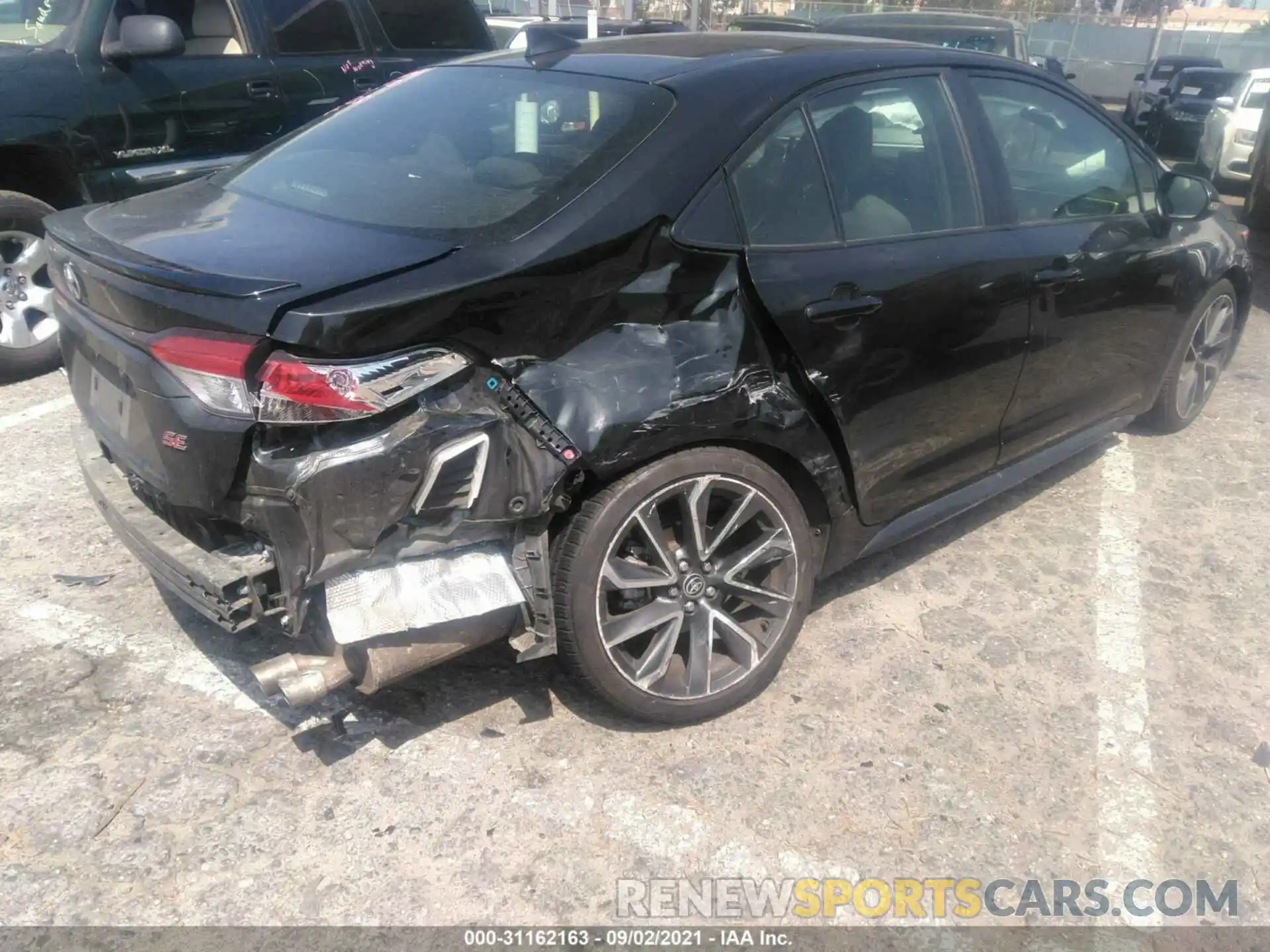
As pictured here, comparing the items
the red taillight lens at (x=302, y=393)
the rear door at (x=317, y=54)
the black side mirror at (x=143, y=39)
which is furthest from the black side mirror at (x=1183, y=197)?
the black side mirror at (x=143, y=39)

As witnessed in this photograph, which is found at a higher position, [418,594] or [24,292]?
[418,594]

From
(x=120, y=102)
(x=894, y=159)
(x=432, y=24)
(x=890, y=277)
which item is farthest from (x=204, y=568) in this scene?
(x=432, y=24)

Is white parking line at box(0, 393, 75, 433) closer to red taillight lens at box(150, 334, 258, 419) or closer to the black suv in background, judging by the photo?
the black suv in background

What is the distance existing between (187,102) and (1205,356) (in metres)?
5.42

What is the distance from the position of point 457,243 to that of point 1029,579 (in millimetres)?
2547

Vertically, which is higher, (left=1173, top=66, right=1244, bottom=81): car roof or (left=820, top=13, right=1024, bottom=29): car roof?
(left=820, top=13, right=1024, bottom=29): car roof

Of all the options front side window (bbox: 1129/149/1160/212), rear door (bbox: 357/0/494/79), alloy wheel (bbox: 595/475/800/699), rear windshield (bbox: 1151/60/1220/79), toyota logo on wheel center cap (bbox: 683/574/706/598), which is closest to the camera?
alloy wheel (bbox: 595/475/800/699)

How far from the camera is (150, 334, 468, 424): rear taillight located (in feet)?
7.16

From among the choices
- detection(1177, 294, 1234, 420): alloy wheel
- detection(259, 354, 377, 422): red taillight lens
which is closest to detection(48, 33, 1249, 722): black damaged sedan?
detection(259, 354, 377, 422): red taillight lens

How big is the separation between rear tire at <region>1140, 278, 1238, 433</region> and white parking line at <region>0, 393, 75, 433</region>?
5130 millimetres

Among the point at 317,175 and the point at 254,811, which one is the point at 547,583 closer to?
the point at 254,811

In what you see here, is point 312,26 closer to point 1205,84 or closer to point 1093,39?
point 1205,84

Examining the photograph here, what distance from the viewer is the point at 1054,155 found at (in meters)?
3.86

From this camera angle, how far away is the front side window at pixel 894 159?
3006 millimetres
